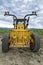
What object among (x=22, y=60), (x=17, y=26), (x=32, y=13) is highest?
(x=32, y=13)

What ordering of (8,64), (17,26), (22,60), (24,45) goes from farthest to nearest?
(17,26) → (24,45) → (22,60) → (8,64)

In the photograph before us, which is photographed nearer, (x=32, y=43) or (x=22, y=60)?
(x=22, y=60)

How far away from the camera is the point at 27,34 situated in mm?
10203

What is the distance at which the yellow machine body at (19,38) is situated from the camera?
9.98 meters

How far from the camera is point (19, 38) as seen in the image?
10.1m

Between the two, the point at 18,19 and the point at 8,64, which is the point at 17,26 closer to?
the point at 18,19

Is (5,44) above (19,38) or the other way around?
the other way around

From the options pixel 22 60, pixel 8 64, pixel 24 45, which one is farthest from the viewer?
pixel 24 45

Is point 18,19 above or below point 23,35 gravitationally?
above

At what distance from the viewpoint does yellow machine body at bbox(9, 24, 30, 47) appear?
393 inches

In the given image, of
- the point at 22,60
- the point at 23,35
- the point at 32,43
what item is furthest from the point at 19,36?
the point at 22,60

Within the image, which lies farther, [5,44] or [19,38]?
[19,38]

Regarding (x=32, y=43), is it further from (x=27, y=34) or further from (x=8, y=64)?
(x=8, y=64)

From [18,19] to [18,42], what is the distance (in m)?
1.53
